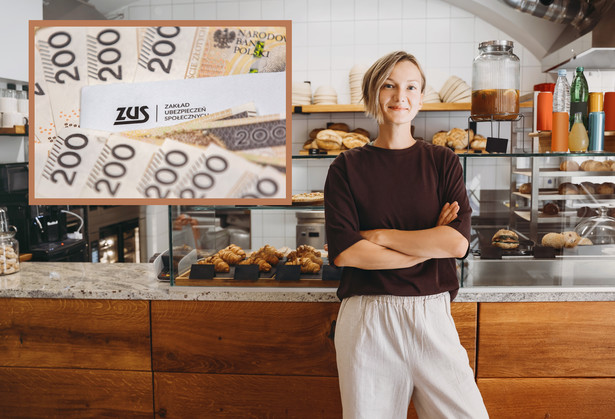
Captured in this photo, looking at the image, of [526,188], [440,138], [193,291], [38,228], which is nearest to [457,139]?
[440,138]

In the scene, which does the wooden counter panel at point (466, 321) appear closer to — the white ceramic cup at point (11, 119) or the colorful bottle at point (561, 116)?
the colorful bottle at point (561, 116)

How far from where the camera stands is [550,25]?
4172 mm

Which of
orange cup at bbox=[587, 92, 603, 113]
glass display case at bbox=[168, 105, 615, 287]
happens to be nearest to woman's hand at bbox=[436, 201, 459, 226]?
glass display case at bbox=[168, 105, 615, 287]

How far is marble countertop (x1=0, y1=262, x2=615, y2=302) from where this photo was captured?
1.81m

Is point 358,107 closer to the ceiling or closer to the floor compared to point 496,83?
closer to the ceiling

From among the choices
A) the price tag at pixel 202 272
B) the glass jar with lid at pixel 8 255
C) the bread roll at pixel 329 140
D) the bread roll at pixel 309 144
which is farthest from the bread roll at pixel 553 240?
the bread roll at pixel 309 144

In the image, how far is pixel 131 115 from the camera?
5.44 ft

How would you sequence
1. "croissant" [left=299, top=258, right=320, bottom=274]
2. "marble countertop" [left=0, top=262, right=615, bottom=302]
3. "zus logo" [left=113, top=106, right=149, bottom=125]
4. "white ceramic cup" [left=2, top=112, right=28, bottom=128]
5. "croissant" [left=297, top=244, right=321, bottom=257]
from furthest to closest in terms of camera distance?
"white ceramic cup" [left=2, top=112, right=28, bottom=128]
"croissant" [left=297, top=244, right=321, bottom=257]
"croissant" [left=299, top=258, right=320, bottom=274]
"marble countertop" [left=0, top=262, right=615, bottom=302]
"zus logo" [left=113, top=106, right=149, bottom=125]

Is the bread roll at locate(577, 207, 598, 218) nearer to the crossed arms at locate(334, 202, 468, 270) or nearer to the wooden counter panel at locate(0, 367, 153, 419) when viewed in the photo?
the crossed arms at locate(334, 202, 468, 270)

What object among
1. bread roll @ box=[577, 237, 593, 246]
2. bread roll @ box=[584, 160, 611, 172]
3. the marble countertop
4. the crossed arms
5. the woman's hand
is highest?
bread roll @ box=[584, 160, 611, 172]

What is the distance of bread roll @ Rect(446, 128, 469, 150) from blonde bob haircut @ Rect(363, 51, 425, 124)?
274 centimetres

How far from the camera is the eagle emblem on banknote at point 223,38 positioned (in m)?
1.67

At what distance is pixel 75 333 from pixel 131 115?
864 mm

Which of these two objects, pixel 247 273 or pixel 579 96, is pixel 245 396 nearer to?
pixel 247 273
